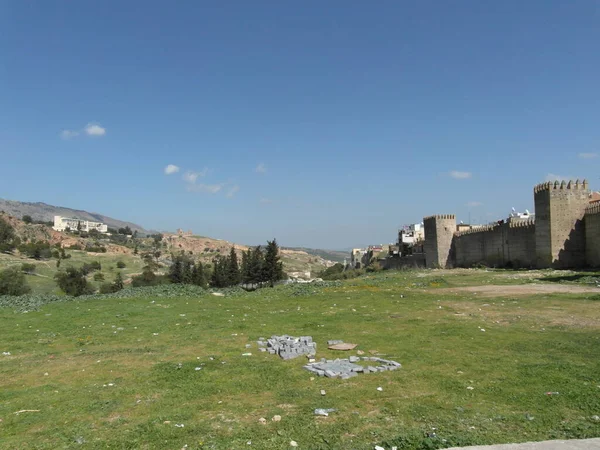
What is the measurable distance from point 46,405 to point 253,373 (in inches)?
146

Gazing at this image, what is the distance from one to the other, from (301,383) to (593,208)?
34.5 meters

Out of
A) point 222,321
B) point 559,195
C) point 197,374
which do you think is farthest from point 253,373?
point 559,195

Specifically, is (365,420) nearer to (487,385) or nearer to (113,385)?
(487,385)

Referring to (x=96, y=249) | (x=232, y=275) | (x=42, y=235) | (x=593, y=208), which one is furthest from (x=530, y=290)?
(x=42, y=235)

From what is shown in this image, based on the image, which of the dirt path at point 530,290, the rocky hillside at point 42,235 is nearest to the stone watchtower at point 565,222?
the dirt path at point 530,290

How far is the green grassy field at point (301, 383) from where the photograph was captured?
610 centimetres

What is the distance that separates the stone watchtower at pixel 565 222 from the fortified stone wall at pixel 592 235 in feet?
1.76

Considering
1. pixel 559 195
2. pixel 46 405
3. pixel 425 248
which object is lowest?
pixel 46 405

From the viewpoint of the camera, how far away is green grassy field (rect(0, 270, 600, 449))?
6.10 metres

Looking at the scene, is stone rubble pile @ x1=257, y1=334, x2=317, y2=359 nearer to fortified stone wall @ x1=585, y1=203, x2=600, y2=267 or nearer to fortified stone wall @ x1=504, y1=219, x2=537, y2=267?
fortified stone wall @ x1=585, y1=203, x2=600, y2=267

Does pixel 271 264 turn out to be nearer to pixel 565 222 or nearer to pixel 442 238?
pixel 442 238

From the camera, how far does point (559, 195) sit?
35750 mm

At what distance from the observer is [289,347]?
10.8 meters

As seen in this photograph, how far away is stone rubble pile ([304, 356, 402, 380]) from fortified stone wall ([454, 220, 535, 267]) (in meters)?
34.9
